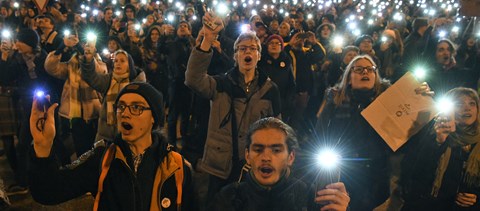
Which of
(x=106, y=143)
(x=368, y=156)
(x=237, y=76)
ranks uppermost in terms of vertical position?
(x=237, y=76)

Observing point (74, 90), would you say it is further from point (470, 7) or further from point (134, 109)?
point (470, 7)

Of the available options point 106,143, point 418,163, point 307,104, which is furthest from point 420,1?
point 106,143

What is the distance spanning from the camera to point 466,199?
144 inches

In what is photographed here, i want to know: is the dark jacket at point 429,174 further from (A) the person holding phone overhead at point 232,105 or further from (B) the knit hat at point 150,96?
(B) the knit hat at point 150,96

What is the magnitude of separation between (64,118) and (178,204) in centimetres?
364

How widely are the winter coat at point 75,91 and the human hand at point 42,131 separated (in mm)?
2952

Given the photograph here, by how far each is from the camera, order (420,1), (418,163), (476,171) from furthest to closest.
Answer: (420,1) < (418,163) < (476,171)

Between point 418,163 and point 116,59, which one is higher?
point 116,59

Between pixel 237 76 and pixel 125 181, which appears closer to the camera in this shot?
pixel 125 181

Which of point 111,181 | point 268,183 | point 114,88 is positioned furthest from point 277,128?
point 114,88

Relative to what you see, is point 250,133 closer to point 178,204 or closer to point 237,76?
point 178,204

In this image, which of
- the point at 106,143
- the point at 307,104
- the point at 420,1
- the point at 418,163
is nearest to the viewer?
the point at 106,143

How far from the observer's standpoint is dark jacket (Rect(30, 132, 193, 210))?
2324mm

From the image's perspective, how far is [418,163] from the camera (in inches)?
156
